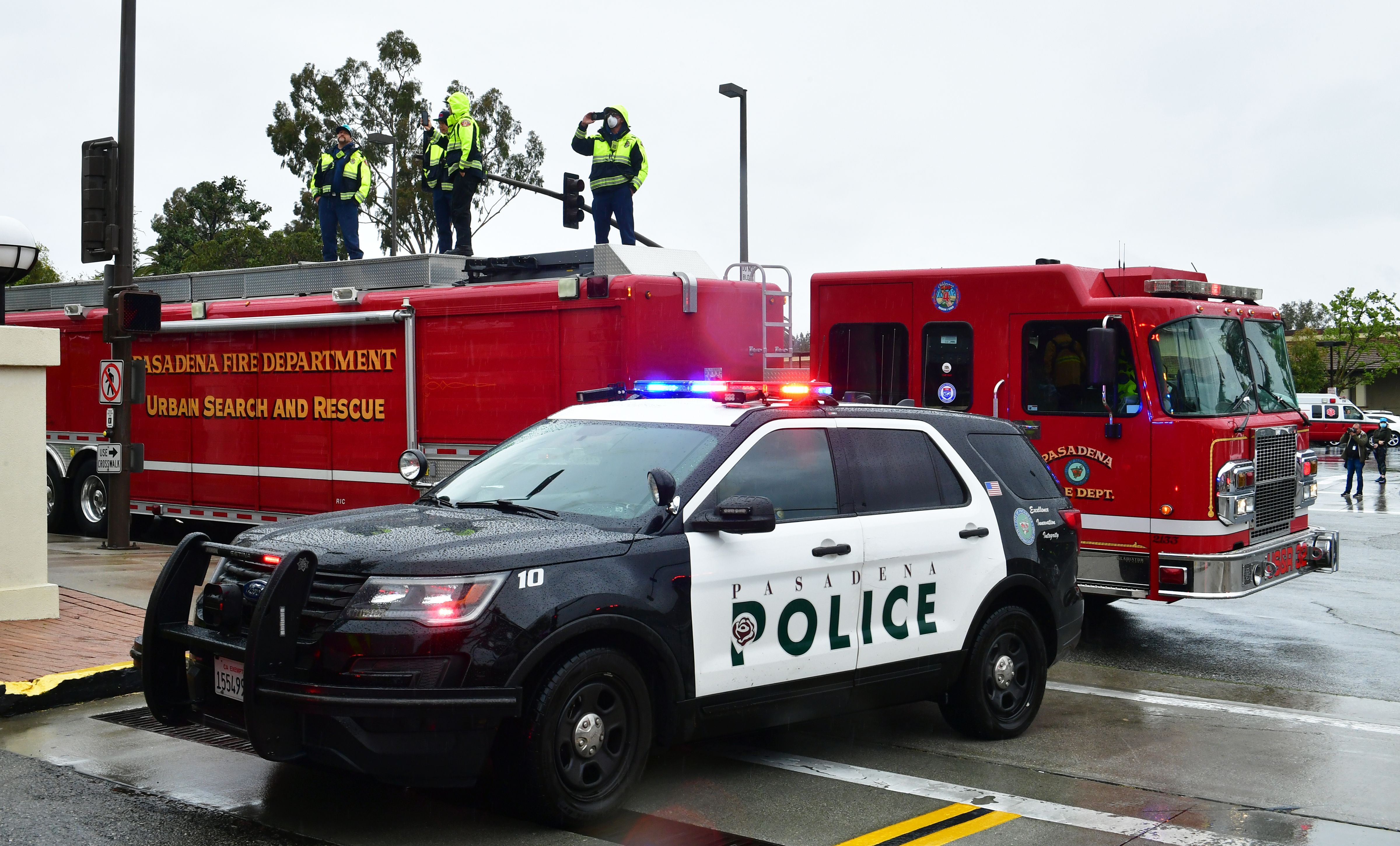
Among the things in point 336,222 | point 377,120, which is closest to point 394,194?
point 377,120

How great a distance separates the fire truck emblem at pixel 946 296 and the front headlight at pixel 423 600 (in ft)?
21.0

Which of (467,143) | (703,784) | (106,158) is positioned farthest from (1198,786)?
(106,158)

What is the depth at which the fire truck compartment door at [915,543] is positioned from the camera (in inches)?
252

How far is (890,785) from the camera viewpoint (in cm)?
621

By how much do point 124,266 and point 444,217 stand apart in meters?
3.38

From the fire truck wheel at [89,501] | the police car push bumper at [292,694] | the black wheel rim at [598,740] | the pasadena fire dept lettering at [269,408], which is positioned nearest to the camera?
the police car push bumper at [292,694]

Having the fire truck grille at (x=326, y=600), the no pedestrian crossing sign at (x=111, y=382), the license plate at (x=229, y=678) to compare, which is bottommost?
the license plate at (x=229, y=678)

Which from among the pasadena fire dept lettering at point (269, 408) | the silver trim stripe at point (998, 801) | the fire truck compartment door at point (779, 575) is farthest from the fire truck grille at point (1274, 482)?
the pasadena fire dept lettering at point (269, 408)

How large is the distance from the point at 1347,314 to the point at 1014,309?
61.6 m

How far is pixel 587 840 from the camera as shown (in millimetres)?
5250

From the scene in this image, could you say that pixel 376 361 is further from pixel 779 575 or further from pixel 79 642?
pixel 779 575

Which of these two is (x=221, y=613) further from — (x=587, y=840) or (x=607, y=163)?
(x=607, y=163)

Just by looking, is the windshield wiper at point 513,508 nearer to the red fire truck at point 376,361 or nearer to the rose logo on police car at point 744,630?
the rose logo on police car at point 744,630

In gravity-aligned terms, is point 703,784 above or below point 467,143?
below
